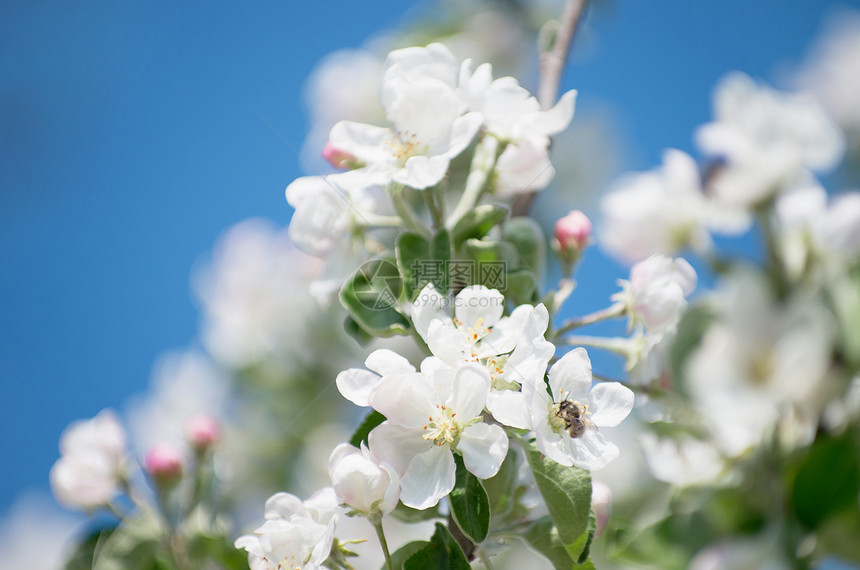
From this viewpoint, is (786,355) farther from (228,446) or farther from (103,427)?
(228,446)

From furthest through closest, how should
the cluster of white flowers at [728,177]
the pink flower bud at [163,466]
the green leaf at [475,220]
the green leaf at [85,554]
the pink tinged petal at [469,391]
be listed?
the cluster of white flowers at [728,177]
the pink flower bud at [163,466]
the green leaf at [85,554]
the green leaf at [475,220]
the pink tinged petal at [469,391]

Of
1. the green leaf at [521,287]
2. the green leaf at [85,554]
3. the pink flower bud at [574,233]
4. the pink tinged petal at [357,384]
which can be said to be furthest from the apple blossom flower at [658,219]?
the green leaf at [85,554]

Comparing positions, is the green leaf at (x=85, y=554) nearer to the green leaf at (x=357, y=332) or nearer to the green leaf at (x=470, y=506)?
the green leaf at (x=357, y=332)

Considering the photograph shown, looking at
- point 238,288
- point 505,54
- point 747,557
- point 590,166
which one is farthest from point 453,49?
point 747,557

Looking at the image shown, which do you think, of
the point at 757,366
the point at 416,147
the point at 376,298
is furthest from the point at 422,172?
the point at 757,366

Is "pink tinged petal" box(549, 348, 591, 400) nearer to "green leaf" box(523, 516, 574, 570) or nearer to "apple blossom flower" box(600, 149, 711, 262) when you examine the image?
"green leaf" box(523, 516, 574, 570)

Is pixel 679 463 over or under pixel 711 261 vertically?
under

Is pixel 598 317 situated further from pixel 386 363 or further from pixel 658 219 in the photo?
pixel 658 219

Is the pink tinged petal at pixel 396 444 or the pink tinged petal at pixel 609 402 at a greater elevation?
the pink tinged petal at pixel 396 444
